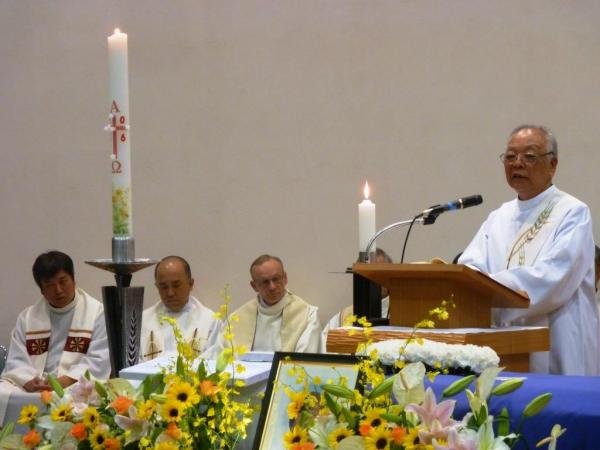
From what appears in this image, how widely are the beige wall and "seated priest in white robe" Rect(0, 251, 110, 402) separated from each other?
2.47 feet

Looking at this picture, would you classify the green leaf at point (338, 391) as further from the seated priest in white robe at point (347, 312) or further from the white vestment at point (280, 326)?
the white vestment at point (280, 326)

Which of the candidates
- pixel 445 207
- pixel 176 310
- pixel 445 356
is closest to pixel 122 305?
pixel 445 356

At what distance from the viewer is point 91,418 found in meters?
1.86

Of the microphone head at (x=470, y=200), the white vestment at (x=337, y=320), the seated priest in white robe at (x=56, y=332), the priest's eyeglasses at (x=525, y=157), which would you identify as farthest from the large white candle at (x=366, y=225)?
the seated priest in white robe at (x=56, y=332)

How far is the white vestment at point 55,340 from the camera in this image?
6930mm

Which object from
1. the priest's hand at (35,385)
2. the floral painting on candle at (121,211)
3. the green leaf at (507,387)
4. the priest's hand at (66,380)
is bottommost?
the priest's hand at (35,385)

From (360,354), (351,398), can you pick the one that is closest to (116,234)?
(360,354)

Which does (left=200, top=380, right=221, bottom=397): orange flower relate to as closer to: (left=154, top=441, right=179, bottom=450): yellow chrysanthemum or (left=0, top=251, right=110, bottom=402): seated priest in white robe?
(left=154, top=441, right=179, bottom=450): yellow chrysanthemum

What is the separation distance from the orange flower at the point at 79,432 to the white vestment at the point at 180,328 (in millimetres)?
5158

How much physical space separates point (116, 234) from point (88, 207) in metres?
5.80

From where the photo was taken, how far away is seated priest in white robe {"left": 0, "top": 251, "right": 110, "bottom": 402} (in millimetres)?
6922

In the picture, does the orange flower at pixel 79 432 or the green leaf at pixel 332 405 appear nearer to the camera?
the green leaf at pixel 332 405

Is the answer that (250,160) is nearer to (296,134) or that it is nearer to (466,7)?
(296,134)

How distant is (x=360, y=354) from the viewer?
197 cm
